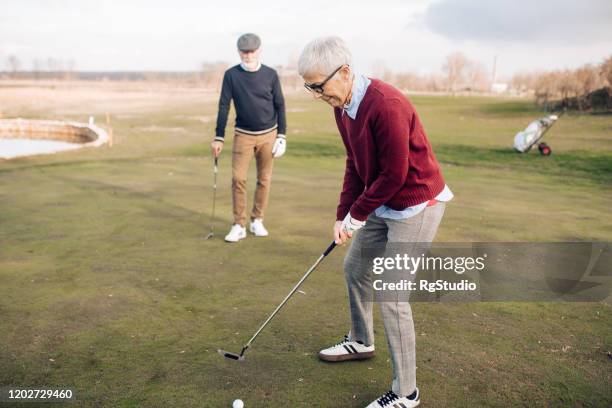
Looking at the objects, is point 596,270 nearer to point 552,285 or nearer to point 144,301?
point 552,285

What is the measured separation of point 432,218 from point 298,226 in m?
3.97

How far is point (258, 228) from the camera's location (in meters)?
6.50

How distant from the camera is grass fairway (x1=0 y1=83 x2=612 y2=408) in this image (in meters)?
3.24

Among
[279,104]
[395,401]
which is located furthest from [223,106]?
[395,401]

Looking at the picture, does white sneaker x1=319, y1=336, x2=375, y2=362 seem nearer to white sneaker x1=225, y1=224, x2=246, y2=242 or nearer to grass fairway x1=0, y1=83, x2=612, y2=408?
grass fairway x1=0, y1=83, x2=612, y2=408

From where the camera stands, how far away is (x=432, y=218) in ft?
9.86

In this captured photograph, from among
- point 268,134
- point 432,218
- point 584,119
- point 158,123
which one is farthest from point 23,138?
point 432,218

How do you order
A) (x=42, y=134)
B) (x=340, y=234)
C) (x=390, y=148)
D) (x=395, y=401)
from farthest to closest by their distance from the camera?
(x=42, y=134)
(x=340, y=234)
(x=395, y=401)
(x=390, y=148)

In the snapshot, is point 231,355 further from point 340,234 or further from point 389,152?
point 389,152

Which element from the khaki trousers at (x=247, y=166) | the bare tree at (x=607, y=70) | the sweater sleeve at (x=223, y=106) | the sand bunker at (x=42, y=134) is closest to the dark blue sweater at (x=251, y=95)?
the sweater sleeve at (x=223, y=106)

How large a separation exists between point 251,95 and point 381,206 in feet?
11.8

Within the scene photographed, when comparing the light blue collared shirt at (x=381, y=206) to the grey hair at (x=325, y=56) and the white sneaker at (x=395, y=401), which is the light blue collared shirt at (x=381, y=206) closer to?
the grey hair at (x=325, y=56)

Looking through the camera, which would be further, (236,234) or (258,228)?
(258,228)

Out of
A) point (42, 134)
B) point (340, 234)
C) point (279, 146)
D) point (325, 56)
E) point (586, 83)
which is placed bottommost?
point (42, 134)
